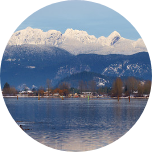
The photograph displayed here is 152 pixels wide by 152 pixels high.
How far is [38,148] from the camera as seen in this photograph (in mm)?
16234

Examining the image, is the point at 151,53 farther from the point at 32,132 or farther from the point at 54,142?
the point at 32,132

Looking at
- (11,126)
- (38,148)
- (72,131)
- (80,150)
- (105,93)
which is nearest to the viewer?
(38,148)

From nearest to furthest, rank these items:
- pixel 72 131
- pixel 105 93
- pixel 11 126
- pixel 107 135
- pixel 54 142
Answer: pixel 11 126 → pixel 54 142 → pixel 107 135 → pixel 72 131 → pixel 105 93

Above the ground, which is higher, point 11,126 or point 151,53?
point 151,53

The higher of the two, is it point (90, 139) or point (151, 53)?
point (151, 53)

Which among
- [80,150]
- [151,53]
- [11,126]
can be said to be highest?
[151,53]

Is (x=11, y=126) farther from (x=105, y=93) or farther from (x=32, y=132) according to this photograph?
(x=105, y=93)

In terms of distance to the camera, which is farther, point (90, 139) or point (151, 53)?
point (90, 139)

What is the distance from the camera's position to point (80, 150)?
2172 centimetres

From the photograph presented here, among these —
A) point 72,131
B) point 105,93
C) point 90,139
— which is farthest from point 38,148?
point 105,93

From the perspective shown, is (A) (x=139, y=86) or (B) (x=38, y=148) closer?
(B) (x=38, y=148)

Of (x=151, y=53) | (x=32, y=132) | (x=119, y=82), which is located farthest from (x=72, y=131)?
(x=119, y=82)

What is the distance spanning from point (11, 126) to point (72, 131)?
13.7 metres

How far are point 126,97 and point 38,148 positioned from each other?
152 m
